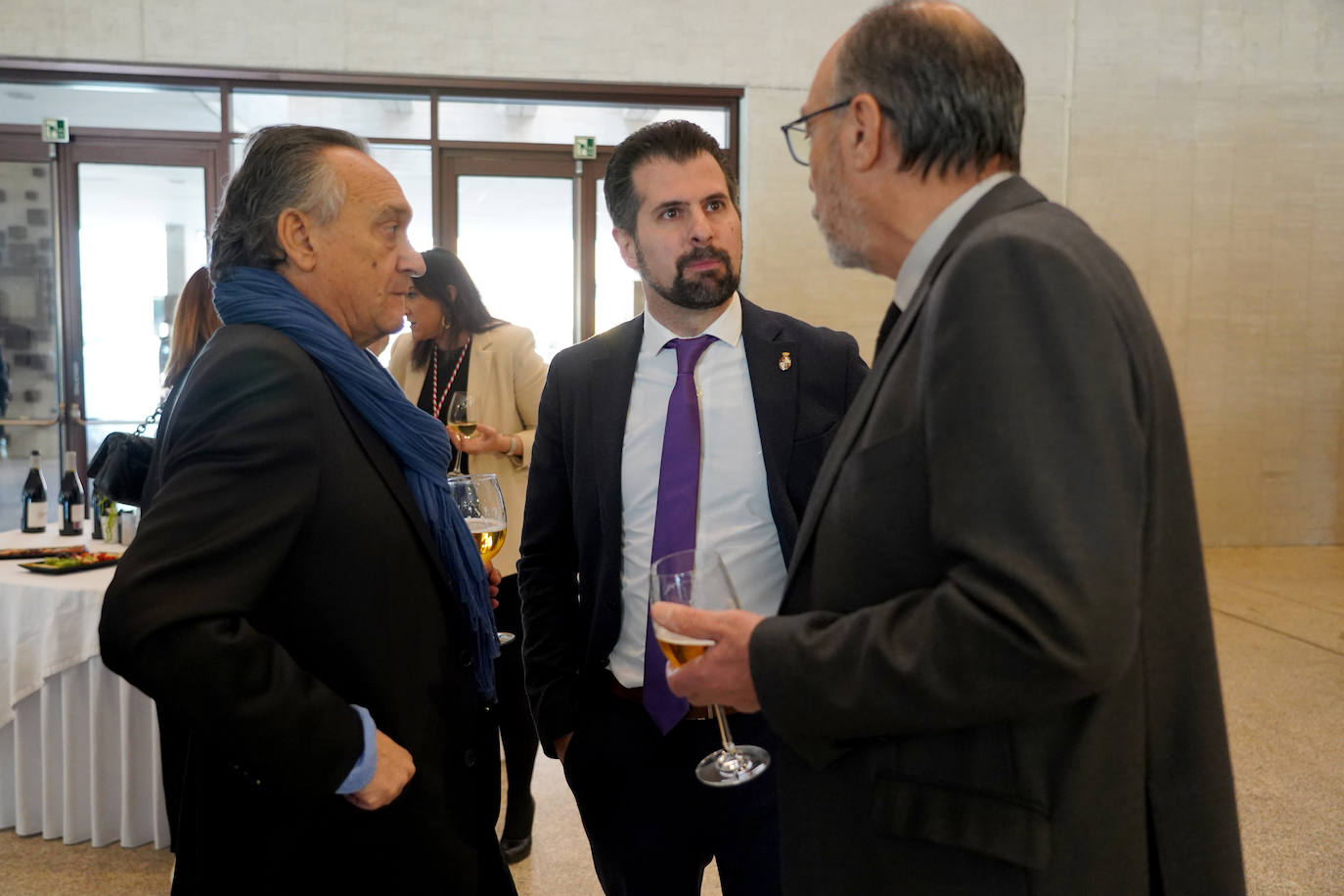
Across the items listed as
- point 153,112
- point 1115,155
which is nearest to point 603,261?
point 153,112

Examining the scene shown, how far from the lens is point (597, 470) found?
1784 mm

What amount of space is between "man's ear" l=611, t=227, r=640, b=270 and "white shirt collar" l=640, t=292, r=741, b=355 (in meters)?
0.13

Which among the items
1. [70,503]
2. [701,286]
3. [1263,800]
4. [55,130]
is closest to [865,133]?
[701,286]

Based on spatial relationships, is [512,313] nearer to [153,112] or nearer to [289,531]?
[153,112]

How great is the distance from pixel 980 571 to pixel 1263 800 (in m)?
3.27

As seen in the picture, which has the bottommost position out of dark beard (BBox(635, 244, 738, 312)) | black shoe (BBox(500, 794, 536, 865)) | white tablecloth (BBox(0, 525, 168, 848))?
black shoe (BBox(500, 794, 536, 865))

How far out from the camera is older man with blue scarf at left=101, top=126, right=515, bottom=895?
3.82 ft

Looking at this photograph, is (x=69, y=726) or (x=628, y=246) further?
(x=69, y=726)

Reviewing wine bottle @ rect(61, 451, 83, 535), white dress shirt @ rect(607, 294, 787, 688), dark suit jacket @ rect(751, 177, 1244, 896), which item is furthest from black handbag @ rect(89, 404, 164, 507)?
dark suit jacket @ rect(751, 177, 1244, 896)

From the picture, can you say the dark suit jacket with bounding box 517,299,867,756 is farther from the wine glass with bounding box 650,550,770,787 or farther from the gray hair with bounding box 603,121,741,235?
the wine glass with bounding box 650,550,770,787

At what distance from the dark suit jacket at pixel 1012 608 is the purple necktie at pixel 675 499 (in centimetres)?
61

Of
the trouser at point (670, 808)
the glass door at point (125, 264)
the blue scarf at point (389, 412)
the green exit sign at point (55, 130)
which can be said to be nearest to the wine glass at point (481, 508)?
the blue scarf at point (389, 412)

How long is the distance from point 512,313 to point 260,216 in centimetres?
600

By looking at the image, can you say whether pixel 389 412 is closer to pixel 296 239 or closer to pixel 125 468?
pixel 296 239
